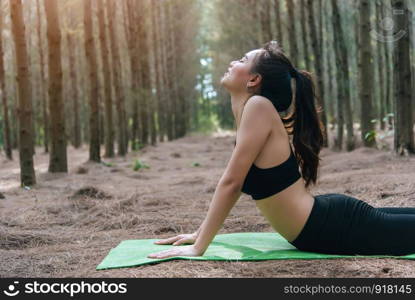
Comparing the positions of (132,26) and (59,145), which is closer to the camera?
(59,145)

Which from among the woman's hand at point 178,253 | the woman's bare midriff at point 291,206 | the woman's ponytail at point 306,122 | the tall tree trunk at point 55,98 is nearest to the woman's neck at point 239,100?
the woman's ponytail at point 306,122

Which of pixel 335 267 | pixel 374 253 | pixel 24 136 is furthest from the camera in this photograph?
pixel 24 136

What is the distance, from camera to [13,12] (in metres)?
9.42

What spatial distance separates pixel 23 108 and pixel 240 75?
20.8ft

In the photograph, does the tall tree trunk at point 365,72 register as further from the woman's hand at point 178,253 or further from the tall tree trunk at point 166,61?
the tall tree trunk at point 166,61

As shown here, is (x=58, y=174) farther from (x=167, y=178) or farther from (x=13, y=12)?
(x=13, y=12)

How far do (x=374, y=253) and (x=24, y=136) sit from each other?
698 cm

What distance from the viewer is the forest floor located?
353 centimetres

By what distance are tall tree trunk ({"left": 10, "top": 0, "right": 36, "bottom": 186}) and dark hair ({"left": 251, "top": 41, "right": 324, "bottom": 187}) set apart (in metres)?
6.24

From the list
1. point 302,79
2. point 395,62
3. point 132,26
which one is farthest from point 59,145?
point 132,26

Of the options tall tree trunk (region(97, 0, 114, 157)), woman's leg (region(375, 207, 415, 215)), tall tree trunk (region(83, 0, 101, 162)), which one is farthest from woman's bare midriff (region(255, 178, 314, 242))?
tall tree trunk (region(97, 0, 114, 157))

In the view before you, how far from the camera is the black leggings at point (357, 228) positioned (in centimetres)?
364

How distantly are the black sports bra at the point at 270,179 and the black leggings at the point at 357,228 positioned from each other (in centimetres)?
26

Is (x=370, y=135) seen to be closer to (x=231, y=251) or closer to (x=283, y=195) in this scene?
(x=231, y=251)
